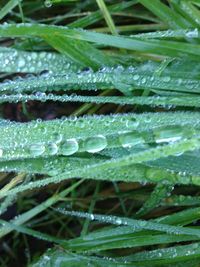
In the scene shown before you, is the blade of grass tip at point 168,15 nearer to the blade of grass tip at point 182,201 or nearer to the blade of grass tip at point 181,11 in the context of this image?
the blade of grass tip at point 181,11

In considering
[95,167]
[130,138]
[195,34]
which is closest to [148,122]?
[130,138]

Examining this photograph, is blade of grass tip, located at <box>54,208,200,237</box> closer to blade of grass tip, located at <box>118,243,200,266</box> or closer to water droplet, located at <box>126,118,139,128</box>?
blade of grass tip, located at <box>118,243,200,266</box>

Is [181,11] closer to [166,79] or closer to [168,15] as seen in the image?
[168,15]

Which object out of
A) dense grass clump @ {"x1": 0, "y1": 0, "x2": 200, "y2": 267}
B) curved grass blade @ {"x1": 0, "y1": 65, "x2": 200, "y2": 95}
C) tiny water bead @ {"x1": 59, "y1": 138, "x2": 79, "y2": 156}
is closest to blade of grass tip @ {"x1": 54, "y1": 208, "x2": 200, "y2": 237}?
dense grass clump @ {"x1": 0, "y1": 0, "x2": 200, "y2": 267}

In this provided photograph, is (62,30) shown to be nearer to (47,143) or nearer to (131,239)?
(47,143)

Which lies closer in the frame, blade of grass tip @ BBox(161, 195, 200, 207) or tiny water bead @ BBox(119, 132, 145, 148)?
tiny water bead @ BBox(119, 132, 145, 148)

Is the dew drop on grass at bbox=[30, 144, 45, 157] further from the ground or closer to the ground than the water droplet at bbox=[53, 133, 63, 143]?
closer to the ground
